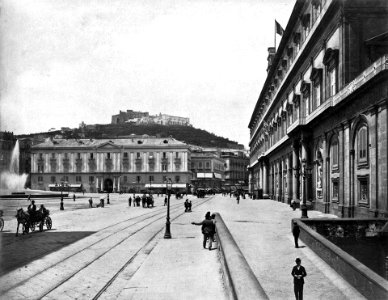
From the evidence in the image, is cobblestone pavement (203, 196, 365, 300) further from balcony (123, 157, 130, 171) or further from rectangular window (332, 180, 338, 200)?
balcony (123, 157, 130, 171)

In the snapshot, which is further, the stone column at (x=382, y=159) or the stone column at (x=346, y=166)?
the stone column at (x=346, y=166)

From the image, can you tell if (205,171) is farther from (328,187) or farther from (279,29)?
(328,187)

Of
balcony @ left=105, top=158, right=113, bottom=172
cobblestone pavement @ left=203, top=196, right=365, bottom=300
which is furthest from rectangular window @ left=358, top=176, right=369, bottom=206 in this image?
balcony @ left=105, top=158, right=113, bottom=172

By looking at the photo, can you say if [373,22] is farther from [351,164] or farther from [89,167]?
[89,167]

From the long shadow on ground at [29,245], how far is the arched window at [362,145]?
15016 mm

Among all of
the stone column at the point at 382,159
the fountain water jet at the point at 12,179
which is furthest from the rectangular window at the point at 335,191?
the fountain water jet at the point at 12,179

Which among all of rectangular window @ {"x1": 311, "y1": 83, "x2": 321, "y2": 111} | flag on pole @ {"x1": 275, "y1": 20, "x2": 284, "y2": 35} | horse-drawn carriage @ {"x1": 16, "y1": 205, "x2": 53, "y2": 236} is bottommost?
horse-drawn carriage @ {"x1": 16, "y1": 205, "x2": 53, "y2": 236}

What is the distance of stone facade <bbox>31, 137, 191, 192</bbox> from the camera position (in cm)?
11281

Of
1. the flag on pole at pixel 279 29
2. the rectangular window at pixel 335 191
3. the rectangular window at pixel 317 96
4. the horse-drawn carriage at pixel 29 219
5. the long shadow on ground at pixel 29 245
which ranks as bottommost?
the long shadow on ground at pixel 29 245

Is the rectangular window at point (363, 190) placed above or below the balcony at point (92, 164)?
below

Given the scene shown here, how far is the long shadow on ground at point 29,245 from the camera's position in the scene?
15433mm

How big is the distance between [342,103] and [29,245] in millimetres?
18618

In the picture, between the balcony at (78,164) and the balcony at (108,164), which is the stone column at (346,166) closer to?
the balcony at (108,164)

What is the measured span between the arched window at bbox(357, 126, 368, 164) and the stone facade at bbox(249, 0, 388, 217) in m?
0.05
